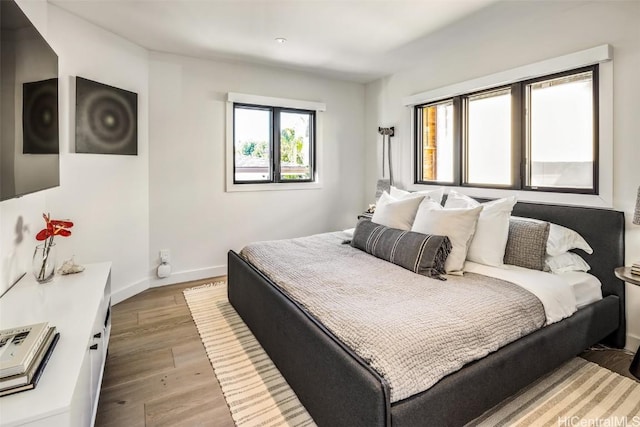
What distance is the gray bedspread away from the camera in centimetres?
136

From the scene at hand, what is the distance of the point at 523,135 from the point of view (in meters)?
2.97

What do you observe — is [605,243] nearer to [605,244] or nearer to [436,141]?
[605,244]

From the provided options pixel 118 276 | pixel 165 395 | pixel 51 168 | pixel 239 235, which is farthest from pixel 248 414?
pixel 239 235

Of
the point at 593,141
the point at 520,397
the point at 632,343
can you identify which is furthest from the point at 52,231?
the point at 632,343

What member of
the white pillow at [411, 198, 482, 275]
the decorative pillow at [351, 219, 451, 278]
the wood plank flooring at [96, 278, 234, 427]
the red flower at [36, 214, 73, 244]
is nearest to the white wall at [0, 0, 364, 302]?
the red flower at [36, 214, 73, 244]

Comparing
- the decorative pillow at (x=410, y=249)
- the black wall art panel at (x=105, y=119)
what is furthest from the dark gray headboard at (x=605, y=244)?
the black wall art panel at (x=105, y=119)

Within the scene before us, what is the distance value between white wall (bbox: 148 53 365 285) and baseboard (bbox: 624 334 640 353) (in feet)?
10.8

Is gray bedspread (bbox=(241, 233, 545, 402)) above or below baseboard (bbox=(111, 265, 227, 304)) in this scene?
above

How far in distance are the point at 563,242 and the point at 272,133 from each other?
128 inches

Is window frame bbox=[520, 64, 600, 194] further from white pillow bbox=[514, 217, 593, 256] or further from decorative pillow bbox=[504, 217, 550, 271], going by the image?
decorative pillow bbox=[504, 217, 550, 271]

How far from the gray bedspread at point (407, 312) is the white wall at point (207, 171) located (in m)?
1.66

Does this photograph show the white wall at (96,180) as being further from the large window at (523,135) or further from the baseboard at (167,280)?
the large window at (523,135)

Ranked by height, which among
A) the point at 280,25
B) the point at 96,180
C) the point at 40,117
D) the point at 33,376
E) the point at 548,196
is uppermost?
the point at 280,25

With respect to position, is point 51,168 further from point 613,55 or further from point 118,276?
point 613,55
